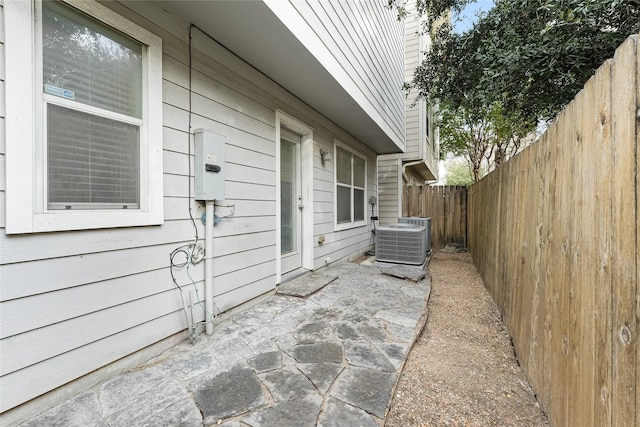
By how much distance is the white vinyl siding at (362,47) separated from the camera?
9.06 ft

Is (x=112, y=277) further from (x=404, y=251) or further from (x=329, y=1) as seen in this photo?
(x=404, y=251)

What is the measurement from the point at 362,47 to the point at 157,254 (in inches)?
153

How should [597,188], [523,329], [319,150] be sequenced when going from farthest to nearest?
1. [319,150]
2. [523,329]
3. [597,188]

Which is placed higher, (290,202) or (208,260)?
(290,202)

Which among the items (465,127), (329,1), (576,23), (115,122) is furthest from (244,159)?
(465,127)

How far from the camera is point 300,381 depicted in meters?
1.79

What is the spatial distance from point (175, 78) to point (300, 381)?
244cm

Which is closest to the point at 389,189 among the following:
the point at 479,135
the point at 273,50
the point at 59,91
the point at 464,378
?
the point at 479,135

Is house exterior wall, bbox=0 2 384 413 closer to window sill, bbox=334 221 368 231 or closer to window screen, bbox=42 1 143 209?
window screen, bbox=42 1 143 209

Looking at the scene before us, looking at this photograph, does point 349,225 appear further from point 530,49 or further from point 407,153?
point 530,49

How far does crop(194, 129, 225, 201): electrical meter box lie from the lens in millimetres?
2412

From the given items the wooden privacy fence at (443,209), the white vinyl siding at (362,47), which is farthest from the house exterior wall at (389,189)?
the white vinyl siding at (362,47)

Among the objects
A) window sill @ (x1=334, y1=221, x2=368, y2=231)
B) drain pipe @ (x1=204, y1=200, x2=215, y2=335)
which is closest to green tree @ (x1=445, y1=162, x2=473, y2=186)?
window sill @ (x1=334, y1=221, x2=368, y2=231)

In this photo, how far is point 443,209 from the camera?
7652mm
